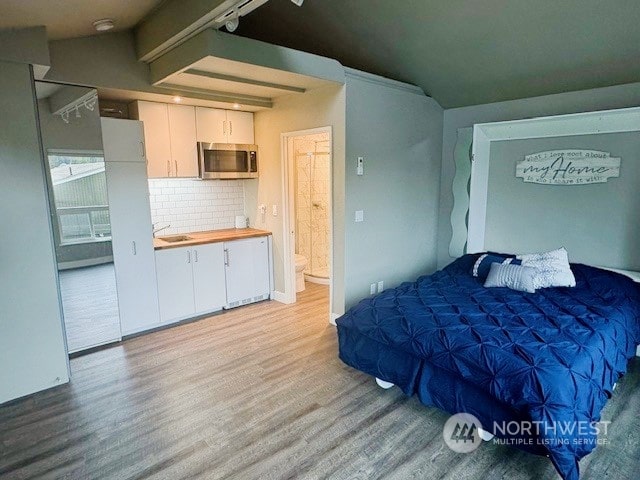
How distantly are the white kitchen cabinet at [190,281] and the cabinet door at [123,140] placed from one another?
97cm

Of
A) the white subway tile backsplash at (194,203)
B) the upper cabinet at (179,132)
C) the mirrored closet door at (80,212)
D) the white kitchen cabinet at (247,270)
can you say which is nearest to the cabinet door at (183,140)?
the upper cabinet at (179,132)

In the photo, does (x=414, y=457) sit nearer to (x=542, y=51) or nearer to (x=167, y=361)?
(x=167, y=361)

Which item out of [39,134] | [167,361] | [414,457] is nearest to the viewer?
[414,457]

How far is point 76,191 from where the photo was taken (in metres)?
3.22

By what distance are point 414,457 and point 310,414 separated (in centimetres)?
73

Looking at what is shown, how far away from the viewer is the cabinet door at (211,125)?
14.1ft

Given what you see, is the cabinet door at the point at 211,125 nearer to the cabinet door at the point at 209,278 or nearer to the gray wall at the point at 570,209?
the cabinet door at the point at 209,278

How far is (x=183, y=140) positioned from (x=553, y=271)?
12.7 ft

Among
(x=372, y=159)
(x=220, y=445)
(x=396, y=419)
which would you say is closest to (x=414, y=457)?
(x=396, y=419)

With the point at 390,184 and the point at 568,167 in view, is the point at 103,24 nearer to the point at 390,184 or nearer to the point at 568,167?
the point at 390,184

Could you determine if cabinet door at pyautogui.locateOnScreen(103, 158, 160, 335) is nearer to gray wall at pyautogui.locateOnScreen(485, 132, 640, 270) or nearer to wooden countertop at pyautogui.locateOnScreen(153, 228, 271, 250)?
wooden countertop at pyautogui.locateOnScreen(153, 228, 271, 250)

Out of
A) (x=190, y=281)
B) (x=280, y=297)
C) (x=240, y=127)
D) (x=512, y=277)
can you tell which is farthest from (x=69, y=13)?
(x=512, y=277)

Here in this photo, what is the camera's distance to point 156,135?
157 inches

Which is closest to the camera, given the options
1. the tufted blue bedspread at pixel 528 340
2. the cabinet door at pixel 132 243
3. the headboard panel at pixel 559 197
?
the tufted blue bedspread at pixel 528 340
